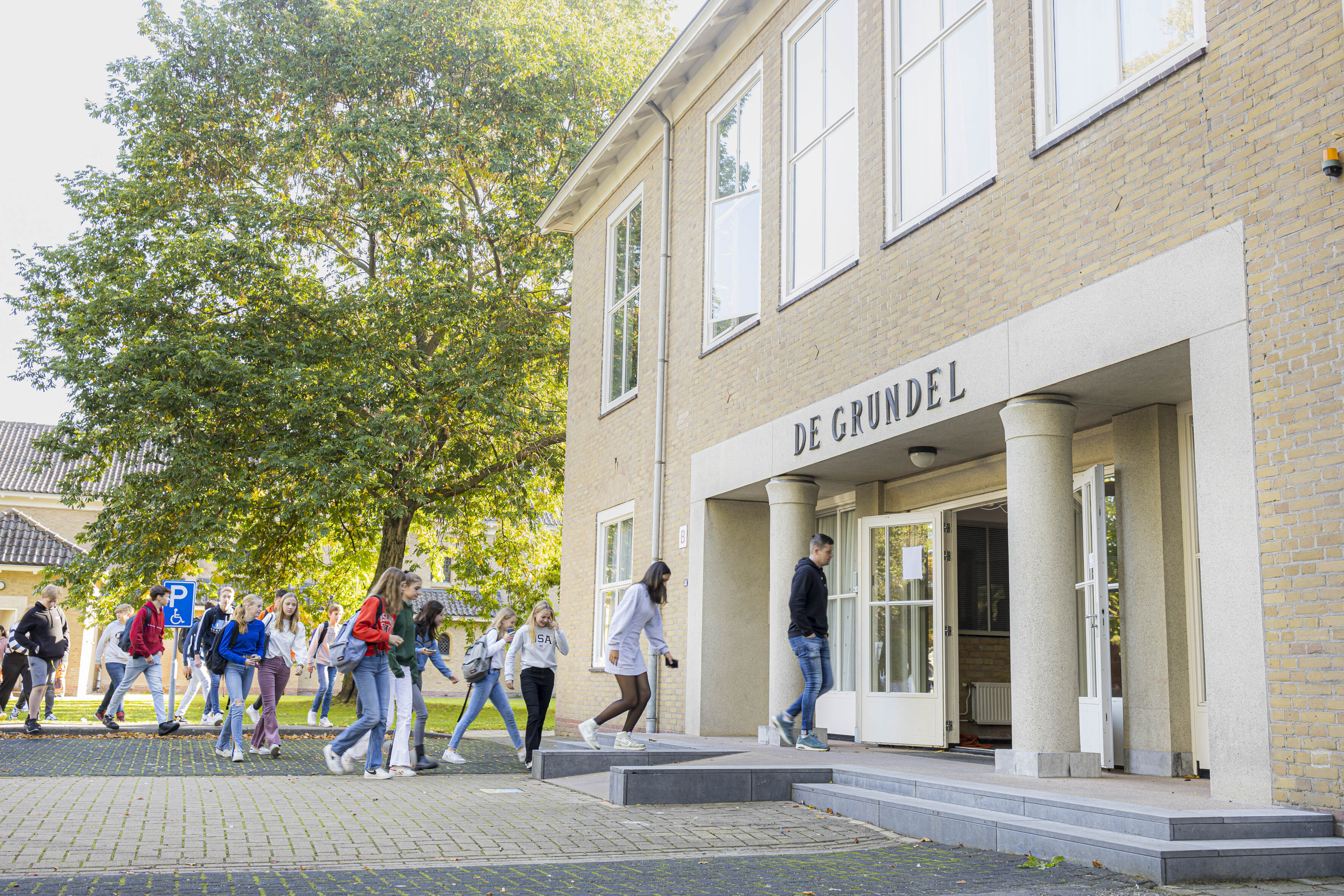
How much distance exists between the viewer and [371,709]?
1000 cm

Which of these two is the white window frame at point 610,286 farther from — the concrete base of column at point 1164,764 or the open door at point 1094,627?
the concrete base of column at point 1164,764

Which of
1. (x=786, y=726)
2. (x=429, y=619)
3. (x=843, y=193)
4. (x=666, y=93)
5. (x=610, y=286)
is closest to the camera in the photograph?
(x=786, y=726)

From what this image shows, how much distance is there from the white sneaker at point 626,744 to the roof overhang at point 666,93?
7.84 m

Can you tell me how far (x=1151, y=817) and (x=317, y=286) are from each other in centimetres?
2122

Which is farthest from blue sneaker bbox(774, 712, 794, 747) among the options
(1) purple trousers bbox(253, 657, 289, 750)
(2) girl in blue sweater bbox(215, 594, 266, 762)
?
(2) girl in blue sweater bbox(215, 594, 266, 762)

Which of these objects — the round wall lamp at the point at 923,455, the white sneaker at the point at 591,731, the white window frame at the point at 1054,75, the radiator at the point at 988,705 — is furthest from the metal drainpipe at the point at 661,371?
the white window frame at the point at 1054,75

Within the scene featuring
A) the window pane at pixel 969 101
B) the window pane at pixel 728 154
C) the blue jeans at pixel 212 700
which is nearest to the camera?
the window pane at pixel 969 101

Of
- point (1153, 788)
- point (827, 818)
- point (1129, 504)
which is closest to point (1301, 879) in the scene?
point (1153, 788)

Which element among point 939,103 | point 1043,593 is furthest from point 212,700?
point 939,103

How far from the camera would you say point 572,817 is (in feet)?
25.5

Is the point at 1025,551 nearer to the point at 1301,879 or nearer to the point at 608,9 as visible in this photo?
the point at 1301,879

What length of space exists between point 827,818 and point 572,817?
165 centimetres

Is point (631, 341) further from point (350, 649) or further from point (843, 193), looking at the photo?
point (350, 649)

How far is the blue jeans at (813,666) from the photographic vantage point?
33.8 ft
